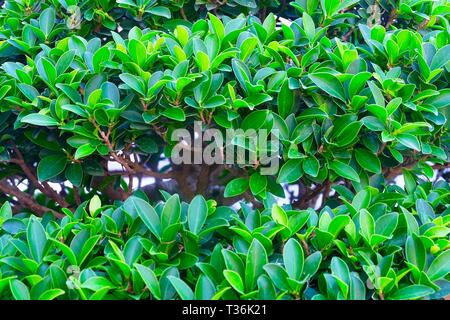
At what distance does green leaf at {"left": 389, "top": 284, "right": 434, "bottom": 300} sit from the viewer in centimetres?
131

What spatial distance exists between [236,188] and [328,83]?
359 millimetres

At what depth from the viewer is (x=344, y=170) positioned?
64.4 inches

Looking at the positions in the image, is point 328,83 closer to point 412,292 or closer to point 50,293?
point 412,292

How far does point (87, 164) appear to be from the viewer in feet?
5.95

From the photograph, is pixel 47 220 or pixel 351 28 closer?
pixel 47 220

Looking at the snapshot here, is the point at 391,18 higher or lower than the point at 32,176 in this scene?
higher

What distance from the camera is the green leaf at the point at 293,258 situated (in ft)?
4.47

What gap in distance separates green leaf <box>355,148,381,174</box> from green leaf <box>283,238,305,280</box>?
15.0 inches

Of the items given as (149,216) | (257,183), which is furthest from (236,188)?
(149,216)

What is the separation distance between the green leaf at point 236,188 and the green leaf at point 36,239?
47 centimetres

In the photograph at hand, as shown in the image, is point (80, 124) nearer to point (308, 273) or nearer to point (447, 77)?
point (308, 273)

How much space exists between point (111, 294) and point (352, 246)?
0.54m

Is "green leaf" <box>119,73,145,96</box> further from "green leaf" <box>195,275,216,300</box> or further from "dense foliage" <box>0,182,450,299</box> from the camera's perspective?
"green leaf" <box>195,275,216,300</box>

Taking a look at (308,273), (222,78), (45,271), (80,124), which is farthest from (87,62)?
(308,273)
